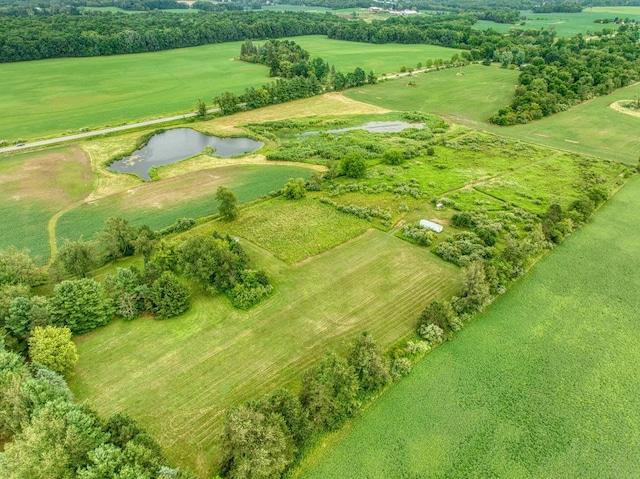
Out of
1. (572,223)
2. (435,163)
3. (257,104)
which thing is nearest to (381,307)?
(572,223)

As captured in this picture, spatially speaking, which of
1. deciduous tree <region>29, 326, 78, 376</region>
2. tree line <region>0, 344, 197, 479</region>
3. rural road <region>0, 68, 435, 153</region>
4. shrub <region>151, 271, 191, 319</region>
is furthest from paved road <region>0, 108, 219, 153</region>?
tree line <region>0, 344, 197, 479</region>

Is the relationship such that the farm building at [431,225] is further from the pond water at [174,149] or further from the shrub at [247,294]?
the pond water at [174,149]

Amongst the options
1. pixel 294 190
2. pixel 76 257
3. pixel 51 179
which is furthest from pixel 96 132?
pixel 76 257

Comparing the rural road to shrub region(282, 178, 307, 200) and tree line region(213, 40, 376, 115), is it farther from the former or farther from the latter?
shrub region(282, 178, 307, 200)

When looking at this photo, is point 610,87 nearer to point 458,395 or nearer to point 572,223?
point 572,223

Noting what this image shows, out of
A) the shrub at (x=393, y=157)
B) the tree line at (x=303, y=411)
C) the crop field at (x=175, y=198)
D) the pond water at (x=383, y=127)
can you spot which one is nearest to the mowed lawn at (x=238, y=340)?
the tree line at (x=303, y=411)

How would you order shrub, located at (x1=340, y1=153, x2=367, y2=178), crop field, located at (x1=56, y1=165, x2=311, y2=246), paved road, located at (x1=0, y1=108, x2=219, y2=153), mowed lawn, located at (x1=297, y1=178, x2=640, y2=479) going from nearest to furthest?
mowed lawn, located at (x1=297, y1=178, x2=640, y2=479) < crop field, located at (x1=56, y1=165, x2=311, y2=246) < shrub, located at (x1=340, y1=153, x2=367, y2=178) < paved road, located at (x1=0, y1=108, x2=219, y2=153)
